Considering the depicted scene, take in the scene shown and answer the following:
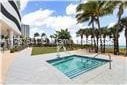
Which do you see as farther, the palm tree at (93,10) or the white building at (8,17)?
the white building at (8,17)

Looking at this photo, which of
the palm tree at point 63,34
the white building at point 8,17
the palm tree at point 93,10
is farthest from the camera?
the palm tree at point 63,34

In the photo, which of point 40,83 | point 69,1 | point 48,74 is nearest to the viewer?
point 40,83

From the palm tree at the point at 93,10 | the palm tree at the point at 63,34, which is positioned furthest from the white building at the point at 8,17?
the palm tree at the point at 63,34

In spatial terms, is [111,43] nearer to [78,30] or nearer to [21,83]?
[21,83]

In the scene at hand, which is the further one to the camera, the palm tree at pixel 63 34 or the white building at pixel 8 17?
the palm tree at pixel 63 34

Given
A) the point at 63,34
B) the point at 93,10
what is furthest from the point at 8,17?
the point at 63,34

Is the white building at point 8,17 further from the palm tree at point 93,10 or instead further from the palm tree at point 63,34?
the palm tree at point 63,34

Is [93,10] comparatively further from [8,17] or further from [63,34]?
[63,34]

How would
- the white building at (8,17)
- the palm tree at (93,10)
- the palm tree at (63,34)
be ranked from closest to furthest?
the palm tree at (93,10) < the white building at (8,17) < the palm tree at (63,34)

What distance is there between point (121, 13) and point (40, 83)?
1275 centimetres

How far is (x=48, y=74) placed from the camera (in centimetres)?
786

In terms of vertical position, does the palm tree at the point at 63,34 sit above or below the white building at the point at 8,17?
below

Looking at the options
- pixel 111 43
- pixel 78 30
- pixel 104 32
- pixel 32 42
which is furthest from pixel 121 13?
pixel 32 42

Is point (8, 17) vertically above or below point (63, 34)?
above
